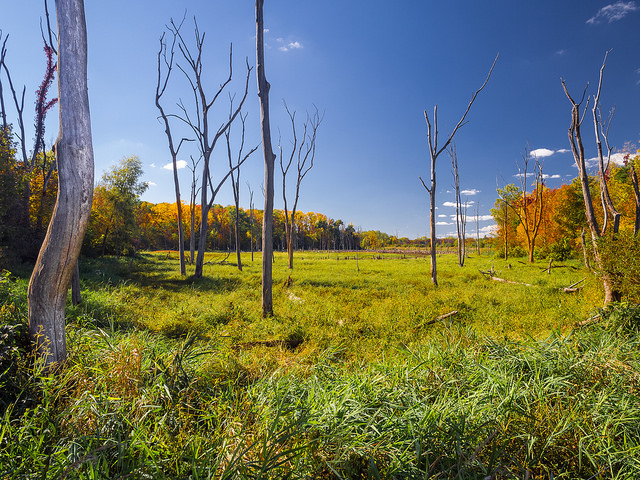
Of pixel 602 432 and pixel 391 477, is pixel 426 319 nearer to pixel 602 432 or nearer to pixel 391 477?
pixel 602 432

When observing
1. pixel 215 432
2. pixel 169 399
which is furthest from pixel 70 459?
pixel 215 432

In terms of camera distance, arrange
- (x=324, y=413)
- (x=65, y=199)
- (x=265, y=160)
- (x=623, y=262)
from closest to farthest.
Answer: (x=324, y=413), (x=65, y=199), (x=623, y=262), (x=265, y=160)

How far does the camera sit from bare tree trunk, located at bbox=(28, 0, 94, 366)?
2848mm

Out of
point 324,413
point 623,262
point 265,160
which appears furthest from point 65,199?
point 623,262

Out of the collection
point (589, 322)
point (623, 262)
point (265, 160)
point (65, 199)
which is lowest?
point (589, 322)

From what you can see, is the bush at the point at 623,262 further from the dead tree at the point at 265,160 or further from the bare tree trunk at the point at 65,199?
the bare tree trunk at the point at 65,199

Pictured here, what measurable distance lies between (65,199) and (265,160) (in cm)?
520

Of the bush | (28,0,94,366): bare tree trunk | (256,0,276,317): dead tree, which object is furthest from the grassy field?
(256,0,276,317): dead tree

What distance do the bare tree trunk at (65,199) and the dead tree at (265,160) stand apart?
4.51m

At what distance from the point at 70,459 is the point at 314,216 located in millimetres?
76545

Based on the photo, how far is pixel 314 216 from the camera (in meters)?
77.7

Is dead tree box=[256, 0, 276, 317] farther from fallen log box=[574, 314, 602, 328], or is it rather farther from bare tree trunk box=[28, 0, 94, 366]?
fallen log box=[574, 314, 602, 328]

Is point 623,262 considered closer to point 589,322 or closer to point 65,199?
point 589,322

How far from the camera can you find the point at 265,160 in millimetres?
7531
